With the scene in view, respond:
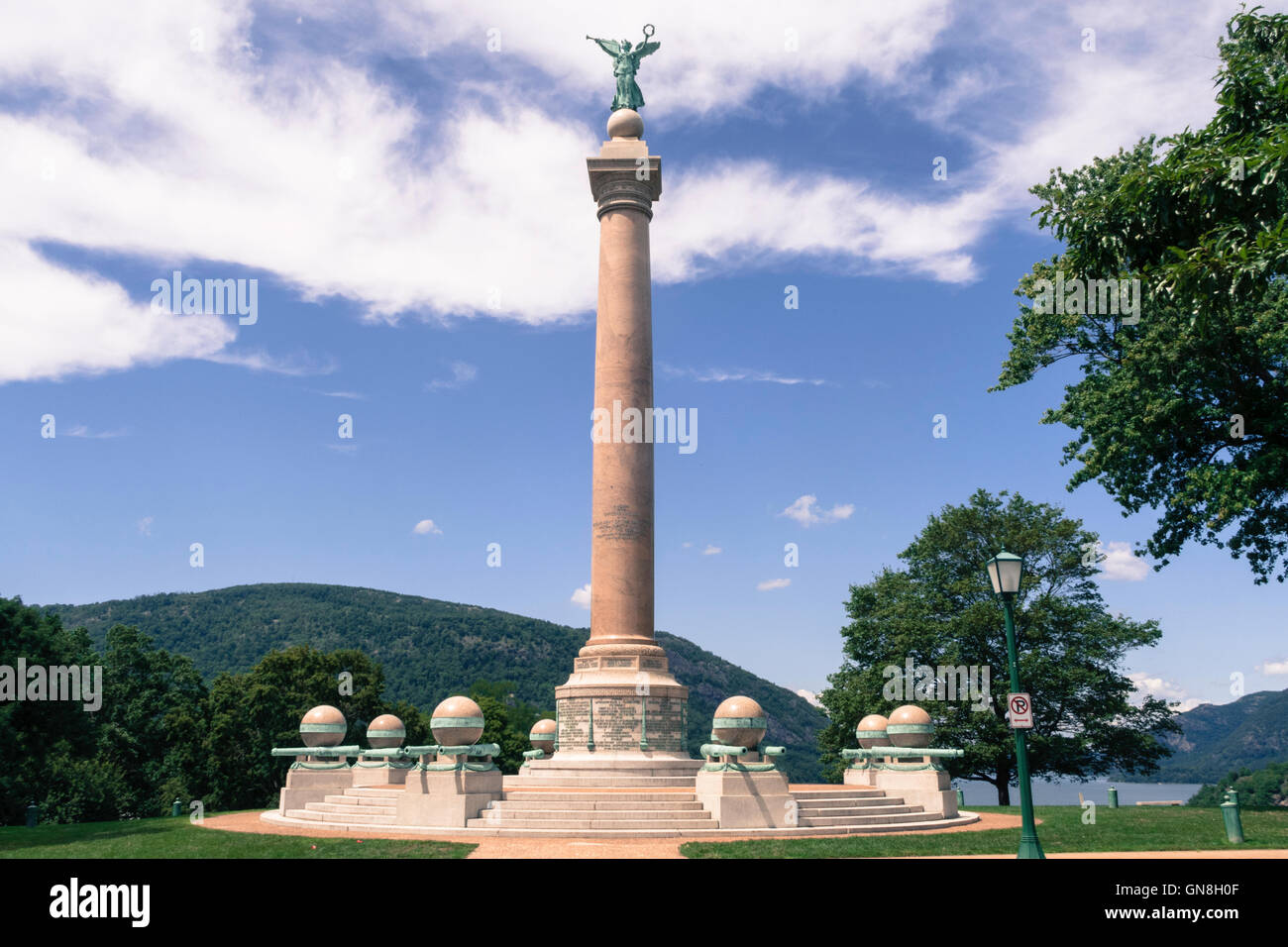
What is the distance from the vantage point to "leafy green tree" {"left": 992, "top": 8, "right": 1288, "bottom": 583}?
672 inches

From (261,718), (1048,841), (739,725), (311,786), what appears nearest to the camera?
(1048,841)

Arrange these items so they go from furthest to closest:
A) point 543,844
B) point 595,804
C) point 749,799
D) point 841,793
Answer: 1. point 841,793
2. point 749,799
3. point 595,804
4. point 543,844

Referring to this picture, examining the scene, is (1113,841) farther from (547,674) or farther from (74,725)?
(547,674)

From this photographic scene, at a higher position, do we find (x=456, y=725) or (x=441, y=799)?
(x=456, y=725)

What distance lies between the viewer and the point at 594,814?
68.3ft

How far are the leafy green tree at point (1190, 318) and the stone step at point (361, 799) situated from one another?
69.6 feet

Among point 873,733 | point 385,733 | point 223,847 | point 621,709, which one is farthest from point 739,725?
point 385,733

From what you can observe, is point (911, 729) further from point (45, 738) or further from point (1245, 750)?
point (1245, 750)

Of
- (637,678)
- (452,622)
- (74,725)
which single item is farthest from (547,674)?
(637,678)

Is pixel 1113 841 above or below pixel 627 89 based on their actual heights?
below

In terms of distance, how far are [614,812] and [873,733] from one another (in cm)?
1128

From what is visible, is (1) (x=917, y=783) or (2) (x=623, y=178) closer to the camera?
(1) (x=917, y=783)
